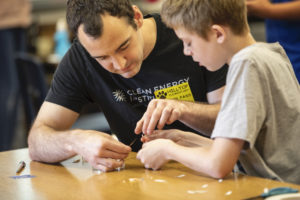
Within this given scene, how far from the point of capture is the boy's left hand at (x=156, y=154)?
4.62ft

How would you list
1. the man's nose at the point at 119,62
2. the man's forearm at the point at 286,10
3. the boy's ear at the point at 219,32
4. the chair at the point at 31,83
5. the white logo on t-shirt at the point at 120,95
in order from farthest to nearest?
the chair at the point at 31,83
the man's forearm at the point at 286,10
the white logo on t-shirt at the point at 120,95
the man's nose at the point at 119,62
the boy's ear at the point at 219,32

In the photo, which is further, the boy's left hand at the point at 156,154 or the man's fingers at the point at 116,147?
the man's fingers at the point at 116,147

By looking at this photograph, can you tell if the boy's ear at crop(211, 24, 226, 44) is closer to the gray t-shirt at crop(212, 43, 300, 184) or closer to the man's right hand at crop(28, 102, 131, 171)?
the gray t-shirt at crop(212, 43, 300, 184)

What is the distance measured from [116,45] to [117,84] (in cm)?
31

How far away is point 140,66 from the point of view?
1821mm

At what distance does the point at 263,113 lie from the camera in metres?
1.27

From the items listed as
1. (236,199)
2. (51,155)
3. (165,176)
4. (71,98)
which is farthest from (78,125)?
(236,199)

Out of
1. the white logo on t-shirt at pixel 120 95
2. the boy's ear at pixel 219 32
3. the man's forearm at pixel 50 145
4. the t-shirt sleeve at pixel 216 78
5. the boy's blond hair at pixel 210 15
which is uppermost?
the boy's blond hair at pixel 210 15

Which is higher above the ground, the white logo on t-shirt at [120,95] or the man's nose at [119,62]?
the man's nose at [119,62]

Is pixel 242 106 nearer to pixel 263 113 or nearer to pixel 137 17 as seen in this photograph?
pixel 263 113

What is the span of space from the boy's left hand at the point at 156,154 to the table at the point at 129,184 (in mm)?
23

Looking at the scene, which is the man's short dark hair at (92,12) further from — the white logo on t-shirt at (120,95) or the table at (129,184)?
the table at (129,184)

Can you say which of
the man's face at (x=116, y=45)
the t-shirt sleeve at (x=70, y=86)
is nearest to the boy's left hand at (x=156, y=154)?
the man's face at (x=116, y=45)

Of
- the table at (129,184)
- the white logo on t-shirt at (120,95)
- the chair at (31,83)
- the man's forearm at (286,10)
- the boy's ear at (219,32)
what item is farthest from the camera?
the chair at (31,83)
